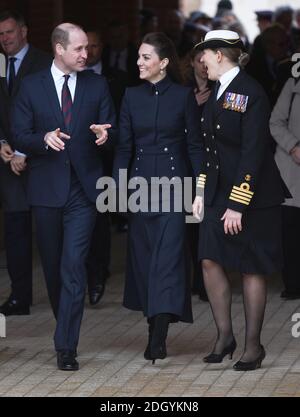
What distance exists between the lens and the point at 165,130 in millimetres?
8688

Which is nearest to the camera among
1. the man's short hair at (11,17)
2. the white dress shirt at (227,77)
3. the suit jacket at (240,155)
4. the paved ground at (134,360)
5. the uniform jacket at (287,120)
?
the paved ground at (134,360)

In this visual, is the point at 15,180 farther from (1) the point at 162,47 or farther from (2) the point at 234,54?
(2) the point at 234,54

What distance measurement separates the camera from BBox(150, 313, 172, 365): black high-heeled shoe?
8.56m

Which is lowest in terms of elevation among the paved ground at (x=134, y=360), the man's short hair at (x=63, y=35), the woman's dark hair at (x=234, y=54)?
the paved ground at (x=134, y=360)

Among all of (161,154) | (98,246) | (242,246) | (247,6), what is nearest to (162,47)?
(161,154)

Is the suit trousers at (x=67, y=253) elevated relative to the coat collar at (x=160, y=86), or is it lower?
lower

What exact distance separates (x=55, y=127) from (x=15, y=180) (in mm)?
1703

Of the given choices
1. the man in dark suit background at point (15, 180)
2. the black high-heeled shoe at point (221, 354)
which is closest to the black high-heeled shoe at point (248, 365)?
the black high-heeled shoe at point (221, 354)

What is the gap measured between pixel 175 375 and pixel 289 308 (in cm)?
231

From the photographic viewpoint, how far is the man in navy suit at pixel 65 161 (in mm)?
8547

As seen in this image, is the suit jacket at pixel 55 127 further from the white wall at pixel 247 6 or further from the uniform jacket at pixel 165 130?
the white wall at pixel 247 6

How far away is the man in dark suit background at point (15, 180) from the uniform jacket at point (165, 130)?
4.82 feet
